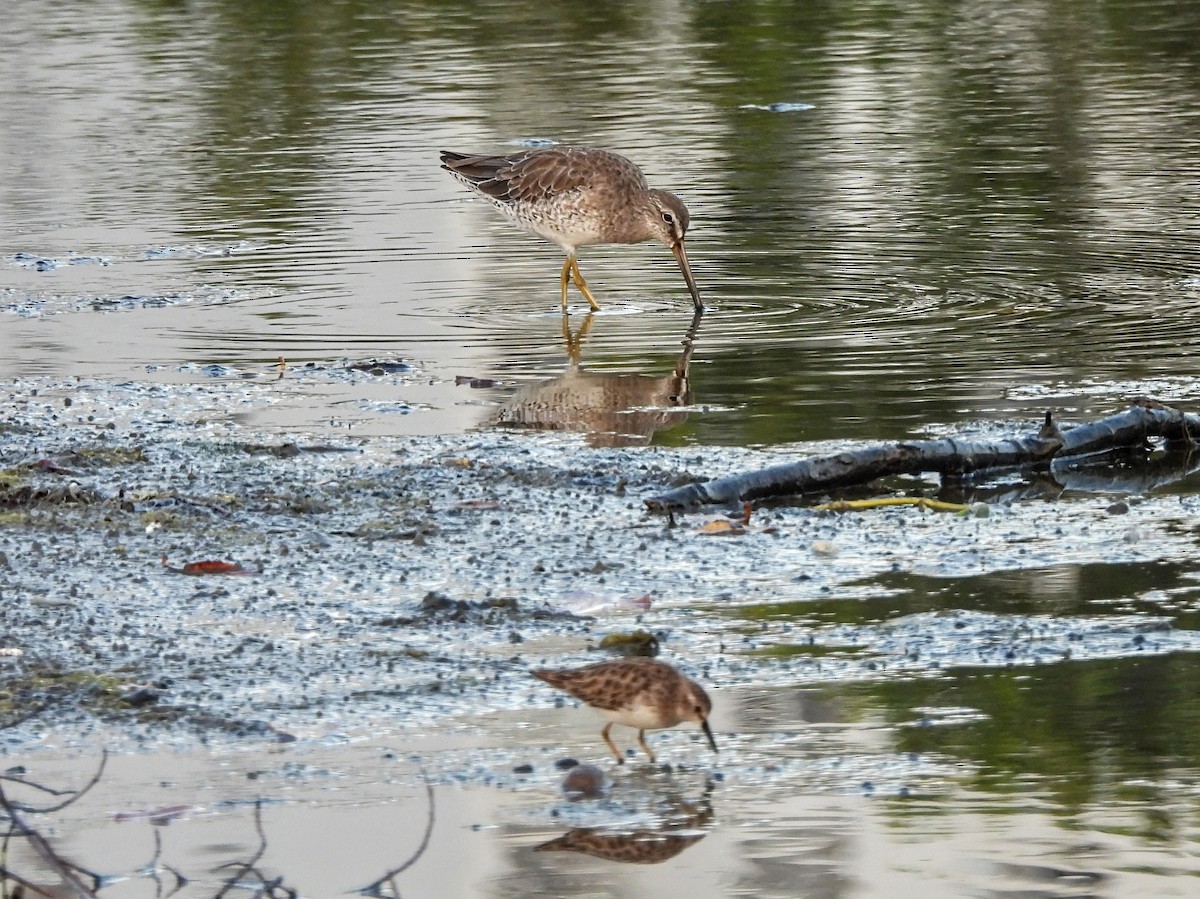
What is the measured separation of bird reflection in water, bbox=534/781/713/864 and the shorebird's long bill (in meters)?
6.85

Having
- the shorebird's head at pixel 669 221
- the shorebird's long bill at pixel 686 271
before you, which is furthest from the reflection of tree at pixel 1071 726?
the shorebird's head at pixel 669 221

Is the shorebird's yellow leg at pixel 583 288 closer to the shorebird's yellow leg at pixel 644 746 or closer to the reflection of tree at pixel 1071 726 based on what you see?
the reflection of tree at pixel 1071 726

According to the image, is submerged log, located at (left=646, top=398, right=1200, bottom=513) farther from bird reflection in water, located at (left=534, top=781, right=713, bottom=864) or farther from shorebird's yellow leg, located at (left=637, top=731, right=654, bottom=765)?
bird reflection in water, located at (left=534, top=781, right=713, bottom=864)

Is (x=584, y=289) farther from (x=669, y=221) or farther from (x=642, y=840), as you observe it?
(x=642, y=840)

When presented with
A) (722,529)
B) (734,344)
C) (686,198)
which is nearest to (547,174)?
(734,344)

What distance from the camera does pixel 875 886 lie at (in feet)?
15.3

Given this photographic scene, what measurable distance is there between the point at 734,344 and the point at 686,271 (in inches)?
52.9

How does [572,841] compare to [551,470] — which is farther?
[551,470]

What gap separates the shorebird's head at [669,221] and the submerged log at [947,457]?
13.7ft

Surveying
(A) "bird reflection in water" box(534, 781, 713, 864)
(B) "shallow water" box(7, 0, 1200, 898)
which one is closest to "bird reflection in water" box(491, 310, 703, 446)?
(B) "shallow water" box(7, 0, 1200, 898)

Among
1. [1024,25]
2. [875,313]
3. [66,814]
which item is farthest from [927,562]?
[1024,25]

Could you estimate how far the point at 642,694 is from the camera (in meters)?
5.26

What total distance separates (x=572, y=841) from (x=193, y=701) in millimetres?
1316

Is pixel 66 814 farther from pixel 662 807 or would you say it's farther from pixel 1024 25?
pixel 1024 25
